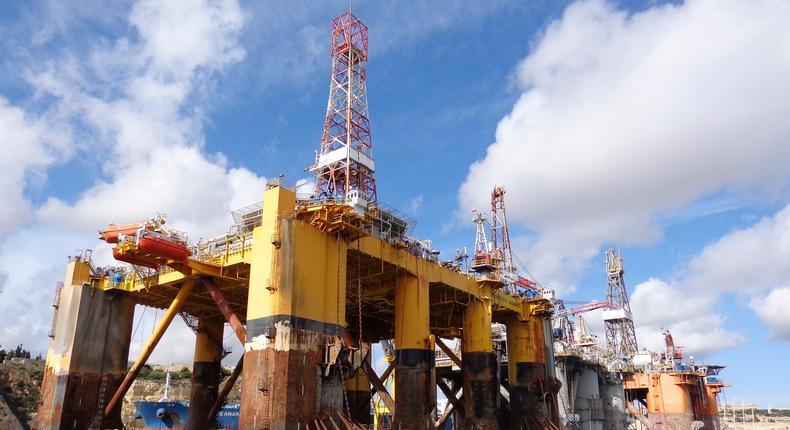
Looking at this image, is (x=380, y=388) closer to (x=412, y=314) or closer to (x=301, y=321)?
(x=412, y=314)

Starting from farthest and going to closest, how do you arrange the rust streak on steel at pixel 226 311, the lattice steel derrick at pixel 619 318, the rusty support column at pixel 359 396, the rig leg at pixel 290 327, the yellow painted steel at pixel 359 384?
the lattice steel derrick at pixel 619 318 → the yellow painted steel at pixel 359 384 → the rusty support column at pixel 359 396 → the rust streak on steel at pixel 226 311 → the rig leg at pixel 290 327

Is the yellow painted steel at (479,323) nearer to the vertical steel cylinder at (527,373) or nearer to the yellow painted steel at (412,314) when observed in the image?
the yellow painted steel at (412,314)

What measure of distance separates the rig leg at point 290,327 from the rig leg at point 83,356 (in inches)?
491

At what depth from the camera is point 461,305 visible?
39.1 m

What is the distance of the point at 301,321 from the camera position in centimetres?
2264

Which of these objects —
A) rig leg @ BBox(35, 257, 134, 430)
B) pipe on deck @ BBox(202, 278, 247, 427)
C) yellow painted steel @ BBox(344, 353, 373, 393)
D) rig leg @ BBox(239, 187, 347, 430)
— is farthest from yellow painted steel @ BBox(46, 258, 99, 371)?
yellow painted steel @ BBox(344, 353, 373, 393)

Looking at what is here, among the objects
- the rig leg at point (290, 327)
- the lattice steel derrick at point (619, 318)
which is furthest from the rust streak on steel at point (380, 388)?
the lattice steel derrick at point (619, 318)

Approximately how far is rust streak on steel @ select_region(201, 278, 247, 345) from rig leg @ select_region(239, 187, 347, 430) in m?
1.32

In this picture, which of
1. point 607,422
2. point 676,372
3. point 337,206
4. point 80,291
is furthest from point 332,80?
point 676,372

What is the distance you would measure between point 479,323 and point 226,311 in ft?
54.7

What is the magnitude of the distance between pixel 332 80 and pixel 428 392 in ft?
70.2

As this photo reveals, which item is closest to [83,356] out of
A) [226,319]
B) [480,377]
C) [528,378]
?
[226,319]

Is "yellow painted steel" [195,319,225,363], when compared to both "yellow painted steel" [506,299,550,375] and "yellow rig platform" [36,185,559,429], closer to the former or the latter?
"yellow rig platform" [36,185,559,429]

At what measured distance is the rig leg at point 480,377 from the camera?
114 ft
